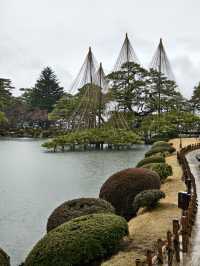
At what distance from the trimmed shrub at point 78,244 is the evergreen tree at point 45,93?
83479mm

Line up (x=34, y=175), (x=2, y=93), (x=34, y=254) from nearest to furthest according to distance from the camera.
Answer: (x=34, y=254)
(x=34, y=175)
(x=2, y=93)

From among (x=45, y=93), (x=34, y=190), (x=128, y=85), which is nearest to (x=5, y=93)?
(x=45, y=93)

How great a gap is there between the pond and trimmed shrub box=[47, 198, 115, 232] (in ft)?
4.88

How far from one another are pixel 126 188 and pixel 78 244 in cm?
627

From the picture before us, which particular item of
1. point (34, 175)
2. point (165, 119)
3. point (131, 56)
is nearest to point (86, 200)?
point (34, 175)

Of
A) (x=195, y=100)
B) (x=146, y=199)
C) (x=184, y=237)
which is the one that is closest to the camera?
(x=184, y=237)

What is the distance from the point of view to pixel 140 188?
13578mm

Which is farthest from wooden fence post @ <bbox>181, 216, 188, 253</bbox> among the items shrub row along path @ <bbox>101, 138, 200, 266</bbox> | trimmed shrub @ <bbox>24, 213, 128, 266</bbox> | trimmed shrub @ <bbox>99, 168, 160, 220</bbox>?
trimmed shrub @ <bbox>99, 168, 160, 220</bbox>

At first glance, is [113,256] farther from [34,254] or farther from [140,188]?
[140,188]

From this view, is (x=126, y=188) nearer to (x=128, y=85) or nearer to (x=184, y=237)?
(x=184, y=237)

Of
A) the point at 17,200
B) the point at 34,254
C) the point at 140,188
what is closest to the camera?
the point at 34,254

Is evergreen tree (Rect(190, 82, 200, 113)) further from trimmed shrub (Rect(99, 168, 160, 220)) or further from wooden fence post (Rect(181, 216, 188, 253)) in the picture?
wooden fence post (Rect(181, 216, 188, 253))

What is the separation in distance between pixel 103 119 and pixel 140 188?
126 ft

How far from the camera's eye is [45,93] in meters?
92.2
